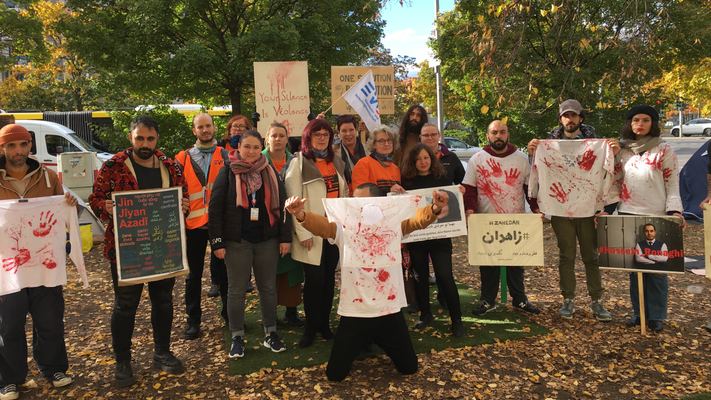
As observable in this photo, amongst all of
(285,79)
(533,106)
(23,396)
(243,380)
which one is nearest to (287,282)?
(243,380)

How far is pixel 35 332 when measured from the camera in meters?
3.91

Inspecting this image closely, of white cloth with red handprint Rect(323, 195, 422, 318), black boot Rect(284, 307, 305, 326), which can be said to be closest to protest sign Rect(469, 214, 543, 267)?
white cloth with red handprint Rect(323, 195, 422, 318)

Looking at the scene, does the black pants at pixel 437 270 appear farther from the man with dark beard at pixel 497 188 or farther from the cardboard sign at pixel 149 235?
the cardboard sign at pixel 149 235

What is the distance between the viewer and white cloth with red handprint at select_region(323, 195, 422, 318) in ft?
12.2

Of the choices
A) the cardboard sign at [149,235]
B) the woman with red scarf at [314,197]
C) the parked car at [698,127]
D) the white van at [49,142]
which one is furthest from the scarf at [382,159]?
the parked car at [698,127]

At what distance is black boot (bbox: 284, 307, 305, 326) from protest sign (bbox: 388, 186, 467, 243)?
1.47m

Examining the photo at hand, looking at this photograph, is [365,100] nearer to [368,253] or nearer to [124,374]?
[368,253]

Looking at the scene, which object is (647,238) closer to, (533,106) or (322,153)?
(322,153)

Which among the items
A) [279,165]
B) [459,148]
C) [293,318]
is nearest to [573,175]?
[279,165]

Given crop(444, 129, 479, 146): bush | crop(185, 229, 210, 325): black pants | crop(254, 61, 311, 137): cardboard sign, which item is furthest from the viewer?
crop(444, 129, 479, 146): bush

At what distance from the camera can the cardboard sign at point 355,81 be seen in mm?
7273

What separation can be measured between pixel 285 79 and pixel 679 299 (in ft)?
18.2

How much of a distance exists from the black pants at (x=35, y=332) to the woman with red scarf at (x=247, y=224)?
130 cm

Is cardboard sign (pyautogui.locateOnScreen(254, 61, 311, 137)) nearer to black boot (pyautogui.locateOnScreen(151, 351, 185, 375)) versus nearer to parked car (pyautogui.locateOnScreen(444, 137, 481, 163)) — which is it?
black boot (pyautogui.locateOnScreen(151, 351, 185, 375))
